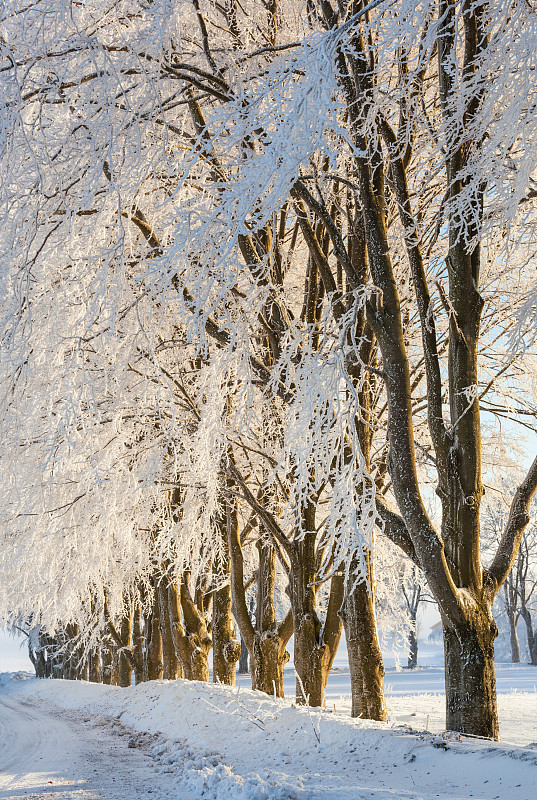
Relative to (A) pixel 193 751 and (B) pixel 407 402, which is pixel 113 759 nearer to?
(A) pixel 193 751

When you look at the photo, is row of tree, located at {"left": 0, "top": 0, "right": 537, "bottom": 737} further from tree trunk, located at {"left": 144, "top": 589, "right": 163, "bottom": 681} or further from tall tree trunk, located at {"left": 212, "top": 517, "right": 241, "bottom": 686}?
tree trunk, located at {"left": 144, "top": 589, "right": 163, "bottom": 681}

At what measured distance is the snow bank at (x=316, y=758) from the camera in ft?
13.2

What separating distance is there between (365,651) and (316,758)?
1.58m

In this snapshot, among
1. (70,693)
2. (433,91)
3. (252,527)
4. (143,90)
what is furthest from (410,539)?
(70,693)

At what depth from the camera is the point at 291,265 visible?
10242 mm

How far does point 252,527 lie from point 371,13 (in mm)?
7835

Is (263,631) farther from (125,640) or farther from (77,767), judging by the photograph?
(125,640)

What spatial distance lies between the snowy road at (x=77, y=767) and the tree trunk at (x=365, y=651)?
2.15m

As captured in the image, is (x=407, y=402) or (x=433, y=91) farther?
(x=433, y=91)

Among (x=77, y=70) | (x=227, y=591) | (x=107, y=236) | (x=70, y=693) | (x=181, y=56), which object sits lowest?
(x=70, y=693)

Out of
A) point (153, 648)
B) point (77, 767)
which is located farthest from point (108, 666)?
point (77, 767)

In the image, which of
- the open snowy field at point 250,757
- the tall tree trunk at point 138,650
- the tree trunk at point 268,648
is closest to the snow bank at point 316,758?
the open snowy field at point 250,757

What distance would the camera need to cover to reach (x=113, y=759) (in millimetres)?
6957

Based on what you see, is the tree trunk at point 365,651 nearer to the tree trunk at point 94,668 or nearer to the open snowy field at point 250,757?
the open snowy field at point 250,757
